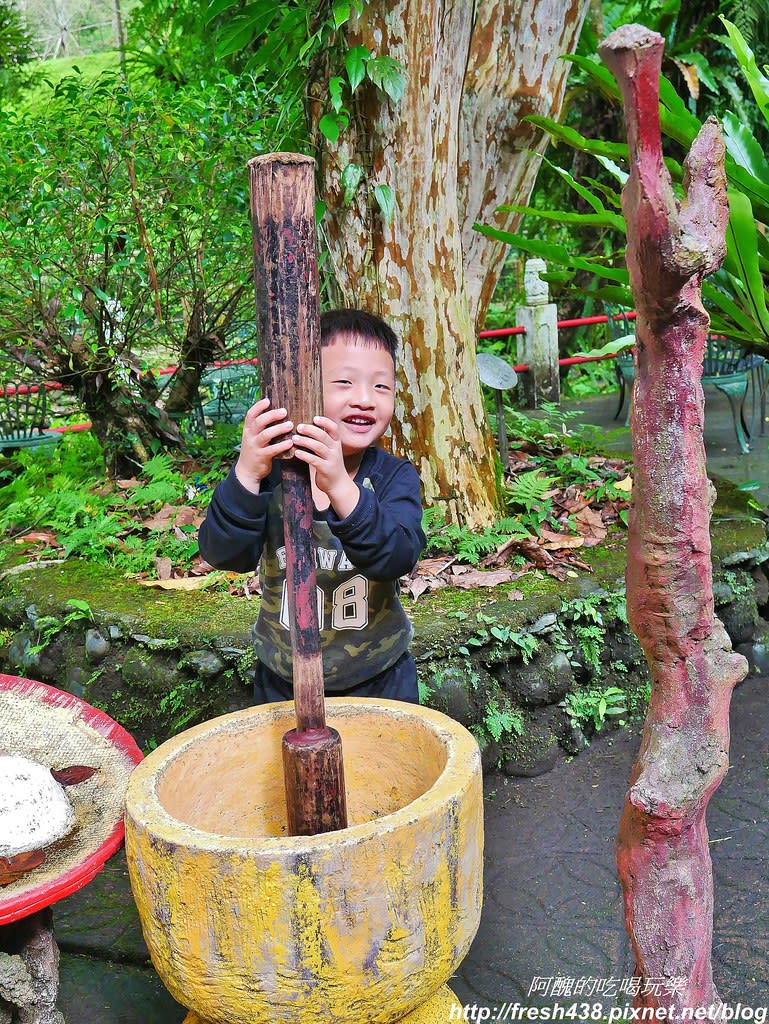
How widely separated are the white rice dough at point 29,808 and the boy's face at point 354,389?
2.97 ft

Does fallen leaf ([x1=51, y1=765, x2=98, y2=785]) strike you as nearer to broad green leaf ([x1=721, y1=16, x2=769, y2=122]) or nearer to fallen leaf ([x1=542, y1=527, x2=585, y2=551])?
fallen leaf ([x1=542, y1=527, x2=585, y2=551])

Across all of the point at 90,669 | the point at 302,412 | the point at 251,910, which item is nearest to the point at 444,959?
the point at 251,910

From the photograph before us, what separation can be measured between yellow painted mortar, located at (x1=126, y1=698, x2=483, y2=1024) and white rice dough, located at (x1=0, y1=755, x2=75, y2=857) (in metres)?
0.22

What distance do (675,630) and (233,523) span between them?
2.88ft

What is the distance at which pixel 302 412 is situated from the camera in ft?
5.24

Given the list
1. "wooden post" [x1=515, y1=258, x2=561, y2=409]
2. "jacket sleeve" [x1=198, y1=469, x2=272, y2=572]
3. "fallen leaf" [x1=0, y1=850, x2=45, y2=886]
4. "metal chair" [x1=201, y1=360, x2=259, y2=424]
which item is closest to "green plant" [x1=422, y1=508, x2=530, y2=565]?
"jacket sleeve" [x1=198, y1=469, x2=272, y2=572]

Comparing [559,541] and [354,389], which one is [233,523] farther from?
[559,541]

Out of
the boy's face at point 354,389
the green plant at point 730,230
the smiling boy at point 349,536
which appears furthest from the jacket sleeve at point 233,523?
the green plant at point 730,230

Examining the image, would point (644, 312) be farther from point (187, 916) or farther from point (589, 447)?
point (589, 447)

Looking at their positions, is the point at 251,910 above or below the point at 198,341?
below

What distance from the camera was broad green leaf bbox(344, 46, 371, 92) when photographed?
327 cm

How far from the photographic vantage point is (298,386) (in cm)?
158

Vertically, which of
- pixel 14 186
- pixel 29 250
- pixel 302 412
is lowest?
pixel 302 412

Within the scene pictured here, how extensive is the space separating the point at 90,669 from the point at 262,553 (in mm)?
1492
